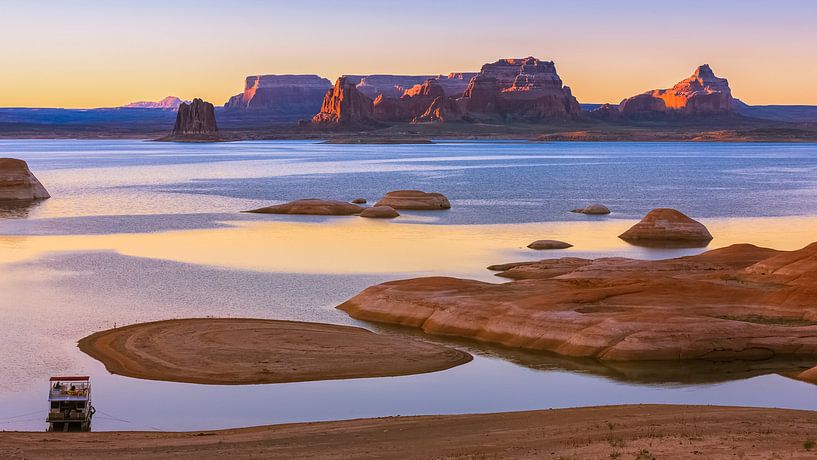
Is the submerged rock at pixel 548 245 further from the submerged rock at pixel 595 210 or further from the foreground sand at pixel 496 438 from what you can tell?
the foreground sand at pixel 496 438

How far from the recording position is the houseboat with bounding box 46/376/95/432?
31859mm

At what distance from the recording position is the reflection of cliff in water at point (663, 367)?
130ft

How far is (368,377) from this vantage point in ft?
128

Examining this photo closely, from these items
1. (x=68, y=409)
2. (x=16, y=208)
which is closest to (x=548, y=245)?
(x=68, y=409)

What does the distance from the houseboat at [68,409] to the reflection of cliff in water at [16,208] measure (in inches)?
2964

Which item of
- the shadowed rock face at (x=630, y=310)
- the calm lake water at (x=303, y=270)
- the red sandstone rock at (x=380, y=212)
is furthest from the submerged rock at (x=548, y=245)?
the red sandstone rock at (x=380, y=212)

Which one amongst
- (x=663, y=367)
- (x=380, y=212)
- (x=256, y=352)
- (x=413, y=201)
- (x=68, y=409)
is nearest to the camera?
(x=68, y=409)

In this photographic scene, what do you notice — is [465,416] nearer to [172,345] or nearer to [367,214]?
[172,345]

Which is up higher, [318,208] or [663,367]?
[663,367]

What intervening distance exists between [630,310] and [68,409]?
949 inches

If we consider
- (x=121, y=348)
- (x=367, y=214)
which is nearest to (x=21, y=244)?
(x=367, y=214)

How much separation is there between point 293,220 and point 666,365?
206 ft

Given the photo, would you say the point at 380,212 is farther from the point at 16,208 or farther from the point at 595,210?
the point at 16,208

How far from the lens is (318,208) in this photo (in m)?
106
